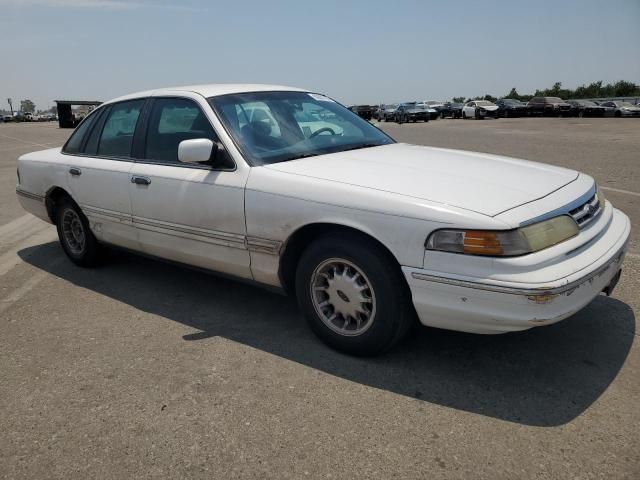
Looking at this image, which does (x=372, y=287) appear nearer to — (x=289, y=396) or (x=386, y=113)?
(x=289, y=396)

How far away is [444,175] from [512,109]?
4340 centimetres

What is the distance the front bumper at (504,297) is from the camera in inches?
98.9

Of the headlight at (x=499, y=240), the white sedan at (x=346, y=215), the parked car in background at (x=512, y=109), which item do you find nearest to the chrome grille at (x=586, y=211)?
the white sedan at (x=346, y=215)

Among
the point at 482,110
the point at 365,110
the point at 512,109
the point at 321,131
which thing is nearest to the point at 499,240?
the point at 321,131

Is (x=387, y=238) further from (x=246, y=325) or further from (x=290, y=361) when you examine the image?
(x=246, y=325)

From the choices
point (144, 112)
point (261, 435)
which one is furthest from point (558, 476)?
point (144, 112)

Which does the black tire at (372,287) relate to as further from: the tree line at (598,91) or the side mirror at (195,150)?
the tree line at (598,91)

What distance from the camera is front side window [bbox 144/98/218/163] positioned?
150 inches

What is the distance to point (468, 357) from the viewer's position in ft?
10.4

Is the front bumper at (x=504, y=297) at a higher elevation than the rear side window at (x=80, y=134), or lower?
lower

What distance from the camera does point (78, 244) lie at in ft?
16.5

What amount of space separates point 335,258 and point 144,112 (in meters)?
2.15

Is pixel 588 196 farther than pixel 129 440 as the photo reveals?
Yes

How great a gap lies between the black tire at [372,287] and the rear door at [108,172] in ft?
5.69
